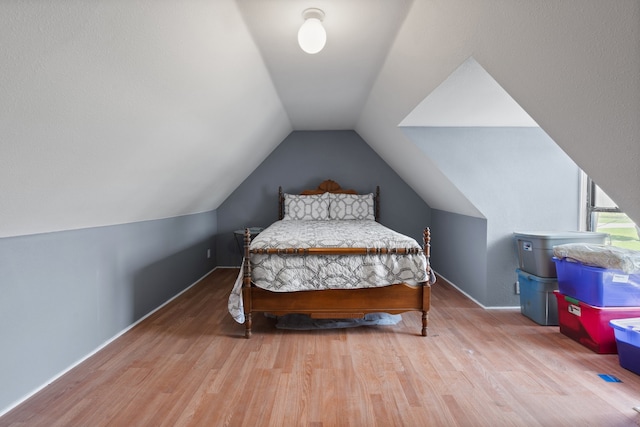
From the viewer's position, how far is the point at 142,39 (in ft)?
4.87

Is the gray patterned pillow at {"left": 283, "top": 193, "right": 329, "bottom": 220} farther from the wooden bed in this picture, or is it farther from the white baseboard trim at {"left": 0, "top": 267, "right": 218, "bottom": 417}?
the wooden bed

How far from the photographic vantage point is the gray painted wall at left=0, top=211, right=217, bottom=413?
69.2 inches

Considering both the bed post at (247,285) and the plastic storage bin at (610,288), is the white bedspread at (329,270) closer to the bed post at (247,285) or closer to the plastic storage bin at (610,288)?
the bed post at (247,285)

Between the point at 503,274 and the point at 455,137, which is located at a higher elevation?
the point at 455,137

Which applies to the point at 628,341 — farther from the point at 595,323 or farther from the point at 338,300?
the point at 338,300

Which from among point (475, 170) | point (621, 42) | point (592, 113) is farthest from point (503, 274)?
point (621, 42)

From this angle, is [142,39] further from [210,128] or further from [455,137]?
[455,137]

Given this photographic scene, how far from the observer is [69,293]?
214cm

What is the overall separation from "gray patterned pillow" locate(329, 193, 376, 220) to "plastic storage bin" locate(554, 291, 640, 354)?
2.52 metres

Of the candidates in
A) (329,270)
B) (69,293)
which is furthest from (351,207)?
(69,293)

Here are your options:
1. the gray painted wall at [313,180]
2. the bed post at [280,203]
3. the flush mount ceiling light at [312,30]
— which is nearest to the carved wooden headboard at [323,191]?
the bed post at [280,203]

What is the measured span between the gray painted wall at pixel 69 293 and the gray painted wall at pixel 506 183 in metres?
2.71

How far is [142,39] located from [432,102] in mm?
1971

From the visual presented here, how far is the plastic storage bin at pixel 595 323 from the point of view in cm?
228
